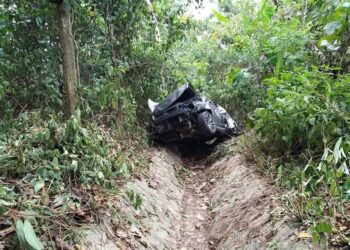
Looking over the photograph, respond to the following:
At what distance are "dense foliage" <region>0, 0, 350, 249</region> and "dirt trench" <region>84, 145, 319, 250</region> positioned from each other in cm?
21

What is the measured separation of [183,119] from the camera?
570 cm

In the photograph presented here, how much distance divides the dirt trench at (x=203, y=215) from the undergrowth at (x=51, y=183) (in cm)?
23

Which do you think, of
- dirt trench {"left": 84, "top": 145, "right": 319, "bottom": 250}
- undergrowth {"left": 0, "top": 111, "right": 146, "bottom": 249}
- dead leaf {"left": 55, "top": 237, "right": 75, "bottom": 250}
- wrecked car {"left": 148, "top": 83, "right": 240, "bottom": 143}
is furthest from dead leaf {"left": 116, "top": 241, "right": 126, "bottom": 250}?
wrecked car {"left": 148, "top": 83, "right": 240, "bottom": 143}

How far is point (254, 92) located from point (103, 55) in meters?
3.47

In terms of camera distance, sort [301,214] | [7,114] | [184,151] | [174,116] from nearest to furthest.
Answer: [301,214]
[7,114]
[174,116]
[184,151]

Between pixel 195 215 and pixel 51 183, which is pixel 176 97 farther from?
A: pixel 51 183

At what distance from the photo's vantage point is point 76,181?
2.77 metres

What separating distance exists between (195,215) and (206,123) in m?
1.93

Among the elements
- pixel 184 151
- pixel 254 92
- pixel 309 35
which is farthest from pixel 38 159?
pixel 254 92

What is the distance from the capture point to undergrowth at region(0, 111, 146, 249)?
208cm

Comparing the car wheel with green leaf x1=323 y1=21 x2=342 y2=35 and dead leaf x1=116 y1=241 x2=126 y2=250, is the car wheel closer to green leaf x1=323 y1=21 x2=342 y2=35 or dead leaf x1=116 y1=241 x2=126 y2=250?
green leaf x1=323 y1=21 x2=342 y2=35

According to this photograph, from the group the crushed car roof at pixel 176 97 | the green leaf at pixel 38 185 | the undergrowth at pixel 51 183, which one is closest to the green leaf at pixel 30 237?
the undergrowth at pixel 51 183

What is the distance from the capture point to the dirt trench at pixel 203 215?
2.72m

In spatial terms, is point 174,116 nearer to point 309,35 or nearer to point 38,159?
point 309,35
